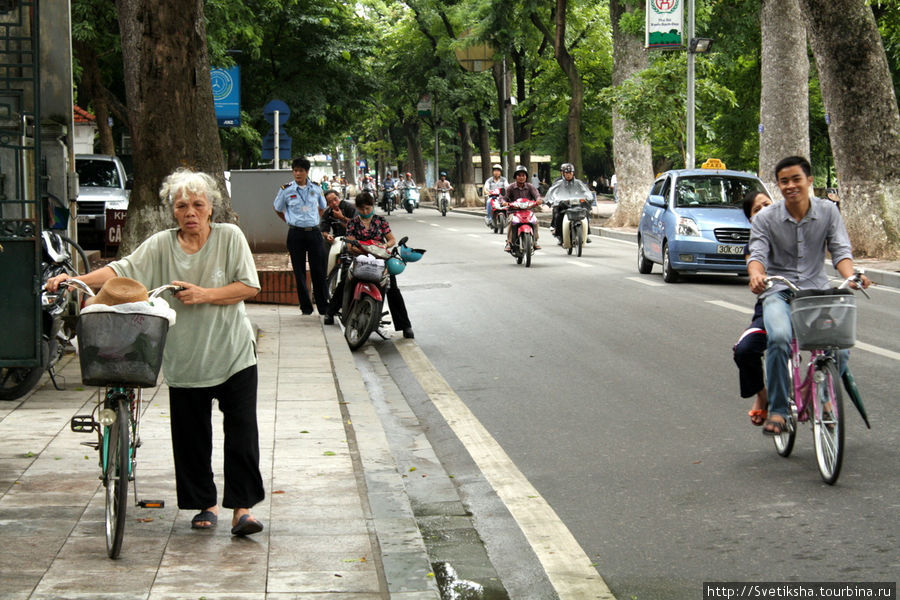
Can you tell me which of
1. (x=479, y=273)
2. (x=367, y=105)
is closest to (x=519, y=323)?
(x=479, y=273)

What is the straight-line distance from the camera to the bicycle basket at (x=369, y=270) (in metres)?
12.3

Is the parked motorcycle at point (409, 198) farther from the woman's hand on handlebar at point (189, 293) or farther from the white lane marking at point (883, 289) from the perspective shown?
the woman's hand on handlebar at point (189, 293)

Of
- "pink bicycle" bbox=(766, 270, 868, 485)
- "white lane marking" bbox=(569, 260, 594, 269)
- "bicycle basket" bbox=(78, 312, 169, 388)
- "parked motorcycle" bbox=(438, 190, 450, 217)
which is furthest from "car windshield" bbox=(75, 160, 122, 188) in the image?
"parked motorcycle" bbox=(438, 190, 450, 217)

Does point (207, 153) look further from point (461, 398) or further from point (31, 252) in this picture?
point (31, 252)

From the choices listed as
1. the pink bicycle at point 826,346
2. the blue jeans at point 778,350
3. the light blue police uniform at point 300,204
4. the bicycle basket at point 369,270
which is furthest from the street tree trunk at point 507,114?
the pink bicycle at point 826,346

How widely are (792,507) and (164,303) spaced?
123 inches

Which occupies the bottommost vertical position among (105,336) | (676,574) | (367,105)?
(676,574)

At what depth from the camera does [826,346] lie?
649cm

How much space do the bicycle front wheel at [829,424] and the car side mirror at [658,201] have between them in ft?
41.1

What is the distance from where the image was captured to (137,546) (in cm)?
532

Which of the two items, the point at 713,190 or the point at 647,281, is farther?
the point at 713,190

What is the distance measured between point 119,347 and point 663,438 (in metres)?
3.94

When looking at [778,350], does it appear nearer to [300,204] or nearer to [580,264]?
[300,204]

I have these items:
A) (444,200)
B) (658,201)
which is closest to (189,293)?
(658,201)
